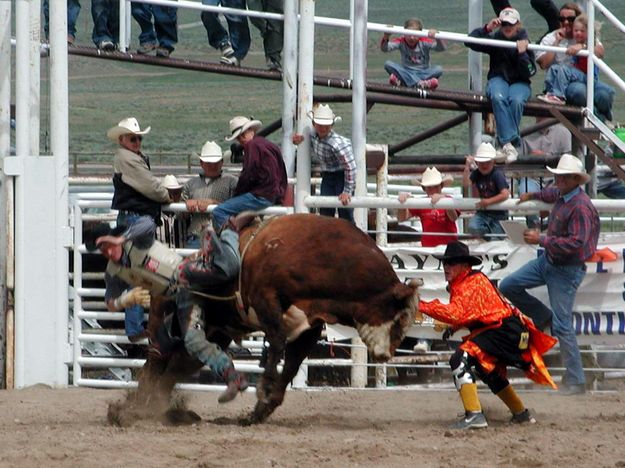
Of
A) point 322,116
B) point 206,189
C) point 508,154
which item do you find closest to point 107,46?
point 206,189

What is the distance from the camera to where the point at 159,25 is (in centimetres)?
1371

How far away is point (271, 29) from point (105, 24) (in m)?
1.55

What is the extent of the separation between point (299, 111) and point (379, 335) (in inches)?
105

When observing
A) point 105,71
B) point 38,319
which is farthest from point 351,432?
point 105,71

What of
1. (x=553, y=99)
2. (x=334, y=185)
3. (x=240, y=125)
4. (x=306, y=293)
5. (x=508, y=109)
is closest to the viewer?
(x=306, y=293)

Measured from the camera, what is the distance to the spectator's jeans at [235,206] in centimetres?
1059

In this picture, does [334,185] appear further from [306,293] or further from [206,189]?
[306,293]

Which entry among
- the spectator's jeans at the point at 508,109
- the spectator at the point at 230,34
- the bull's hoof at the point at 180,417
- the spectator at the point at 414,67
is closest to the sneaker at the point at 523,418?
the bull's hoof at the point at 180,417

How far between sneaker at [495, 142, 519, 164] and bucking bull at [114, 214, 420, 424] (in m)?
3.16

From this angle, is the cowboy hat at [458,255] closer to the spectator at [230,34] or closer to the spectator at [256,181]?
the spectator at [256,181]

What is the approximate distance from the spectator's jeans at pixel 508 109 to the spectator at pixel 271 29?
218 centimetres

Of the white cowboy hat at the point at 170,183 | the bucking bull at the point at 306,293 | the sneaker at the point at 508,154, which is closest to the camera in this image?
the bucking bull at the point at 306,293

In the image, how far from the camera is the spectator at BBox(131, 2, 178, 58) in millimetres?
13664

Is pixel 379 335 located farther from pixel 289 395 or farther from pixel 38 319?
pixel 38 319
